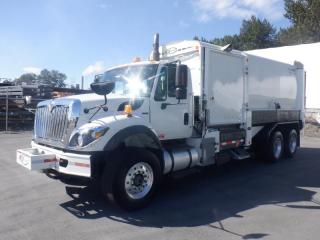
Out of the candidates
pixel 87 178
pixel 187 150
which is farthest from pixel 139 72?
pixel 87 178

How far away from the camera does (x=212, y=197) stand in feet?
22.7

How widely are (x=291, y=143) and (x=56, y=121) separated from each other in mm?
8001

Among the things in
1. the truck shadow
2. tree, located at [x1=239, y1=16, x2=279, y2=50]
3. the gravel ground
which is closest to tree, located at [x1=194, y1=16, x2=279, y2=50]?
tree, located at [x1=239, y1=16, x2=279, y2=50]

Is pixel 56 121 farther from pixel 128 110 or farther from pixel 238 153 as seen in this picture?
pixel 238 153

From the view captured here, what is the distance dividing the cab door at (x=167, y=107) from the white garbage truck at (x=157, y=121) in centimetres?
2

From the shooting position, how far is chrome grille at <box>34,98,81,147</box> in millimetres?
6152

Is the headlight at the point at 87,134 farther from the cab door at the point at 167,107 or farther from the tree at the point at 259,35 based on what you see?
the tree at the point at 259,35

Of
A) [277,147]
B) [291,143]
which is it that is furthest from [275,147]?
[291,143]

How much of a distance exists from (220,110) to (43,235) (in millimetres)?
5037

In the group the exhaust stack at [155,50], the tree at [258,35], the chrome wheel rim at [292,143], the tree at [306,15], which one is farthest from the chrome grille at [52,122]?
the tree at [258,35]

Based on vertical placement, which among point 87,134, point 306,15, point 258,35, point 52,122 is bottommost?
point 87,134

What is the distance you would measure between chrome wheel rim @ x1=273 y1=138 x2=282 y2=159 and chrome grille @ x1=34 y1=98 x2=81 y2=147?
6.72m

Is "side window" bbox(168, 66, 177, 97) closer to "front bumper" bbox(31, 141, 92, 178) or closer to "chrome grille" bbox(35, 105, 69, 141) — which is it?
"chrome grille" bbox(35, 105, 69, 141)

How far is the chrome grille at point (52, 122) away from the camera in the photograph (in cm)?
631
